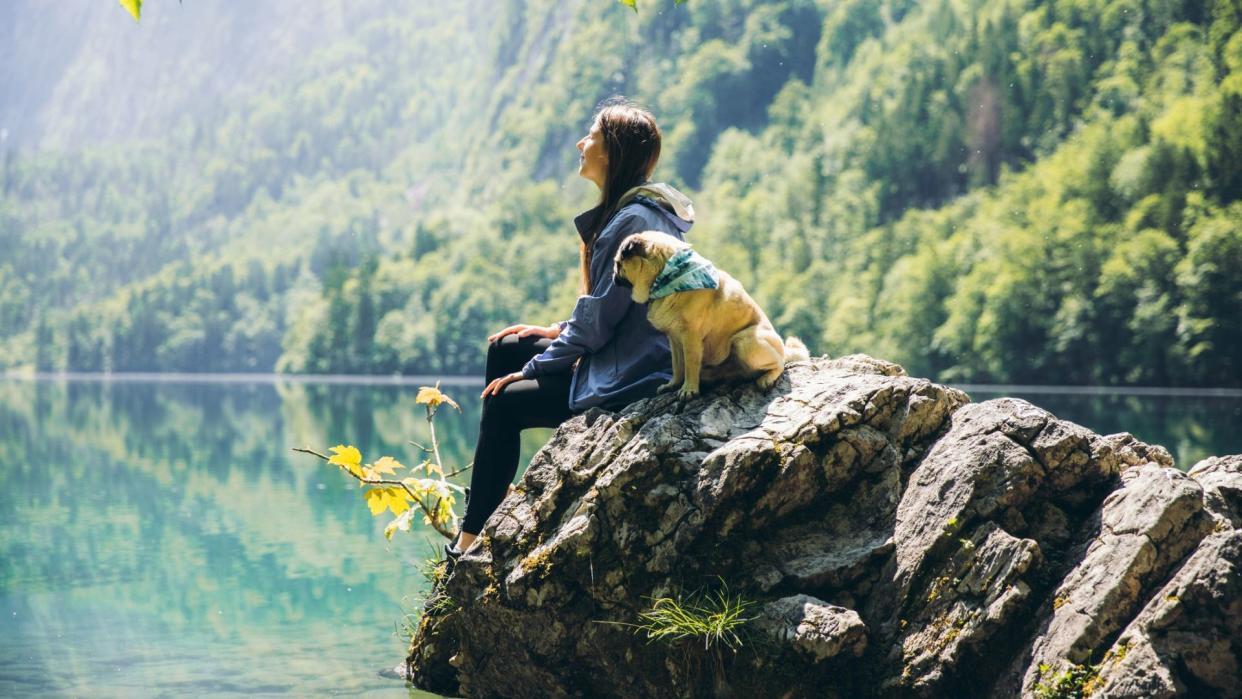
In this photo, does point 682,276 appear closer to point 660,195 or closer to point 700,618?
point 660,195

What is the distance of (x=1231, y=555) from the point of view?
5.29m

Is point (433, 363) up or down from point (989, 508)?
down

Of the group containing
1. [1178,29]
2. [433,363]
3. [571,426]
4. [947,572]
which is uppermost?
[1178,29]

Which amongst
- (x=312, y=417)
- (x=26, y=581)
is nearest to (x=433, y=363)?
(x=312, y=417)

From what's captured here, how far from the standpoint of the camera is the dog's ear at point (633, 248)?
6379 millimetres

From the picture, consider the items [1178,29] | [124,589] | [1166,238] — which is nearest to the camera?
[124,589]

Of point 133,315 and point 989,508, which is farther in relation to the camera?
point 133,315

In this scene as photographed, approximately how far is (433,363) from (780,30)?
2926 inches

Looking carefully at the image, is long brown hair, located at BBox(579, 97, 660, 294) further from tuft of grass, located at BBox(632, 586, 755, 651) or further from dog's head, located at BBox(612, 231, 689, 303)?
tuft of grass, located at BBox(632, 586, 755, 651)

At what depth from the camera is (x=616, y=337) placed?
23.0 feet

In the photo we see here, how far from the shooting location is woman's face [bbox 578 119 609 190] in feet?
23.2

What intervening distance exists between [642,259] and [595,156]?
3.26ft

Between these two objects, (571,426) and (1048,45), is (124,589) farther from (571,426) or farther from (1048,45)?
(1048,45)

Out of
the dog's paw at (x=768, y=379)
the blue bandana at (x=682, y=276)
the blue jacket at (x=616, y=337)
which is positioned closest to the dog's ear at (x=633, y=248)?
the blue bandana at (x=682, y=276)
